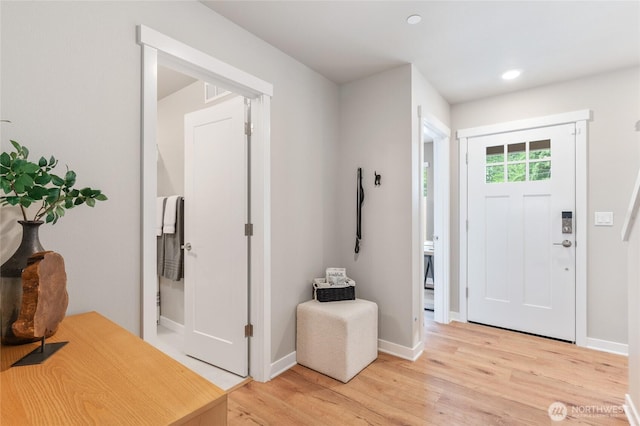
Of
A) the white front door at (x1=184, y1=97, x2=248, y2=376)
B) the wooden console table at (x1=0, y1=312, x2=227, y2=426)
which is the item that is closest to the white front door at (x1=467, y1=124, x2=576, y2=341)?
the white front door at (x1=184, y1=97, x2=248, y2=376)

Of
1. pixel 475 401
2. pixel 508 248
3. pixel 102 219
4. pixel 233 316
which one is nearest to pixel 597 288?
pixel 508 248

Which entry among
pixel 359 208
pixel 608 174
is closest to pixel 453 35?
pixel 359 208

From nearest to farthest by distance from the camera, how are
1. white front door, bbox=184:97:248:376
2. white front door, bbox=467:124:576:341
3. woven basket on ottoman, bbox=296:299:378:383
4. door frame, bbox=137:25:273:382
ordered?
door frame, bbox=137:25:273:382 < woven basket on ottoman, bbox=296:299:378:383 < white front door, bbox=184:97:248:376 < white front door, bbox=467:124:576:341

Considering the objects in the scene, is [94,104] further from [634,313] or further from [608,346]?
[608,346]

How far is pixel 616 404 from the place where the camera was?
2.02 metres

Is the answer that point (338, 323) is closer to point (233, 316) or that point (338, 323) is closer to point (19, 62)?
point (233, 316)

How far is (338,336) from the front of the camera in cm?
231

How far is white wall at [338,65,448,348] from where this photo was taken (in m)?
2.68

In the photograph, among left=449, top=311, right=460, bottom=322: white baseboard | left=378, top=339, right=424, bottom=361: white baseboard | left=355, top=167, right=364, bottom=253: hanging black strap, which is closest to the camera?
left=378, top=339, right=424, bottom=361: white baseboard

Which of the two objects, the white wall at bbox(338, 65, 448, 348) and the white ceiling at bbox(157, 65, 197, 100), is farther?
the white ceiling at bbox(157, 65, 197, 100)

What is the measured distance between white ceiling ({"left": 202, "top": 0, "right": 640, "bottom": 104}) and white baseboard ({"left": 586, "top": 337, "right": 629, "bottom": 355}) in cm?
241

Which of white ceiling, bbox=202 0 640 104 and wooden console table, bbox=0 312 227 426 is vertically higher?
white ceiling, bbox=202 0 640 104

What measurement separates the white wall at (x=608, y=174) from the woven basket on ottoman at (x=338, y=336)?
2073 mm

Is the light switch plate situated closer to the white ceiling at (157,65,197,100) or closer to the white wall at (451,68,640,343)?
the white wall at (451,68,640,343)
